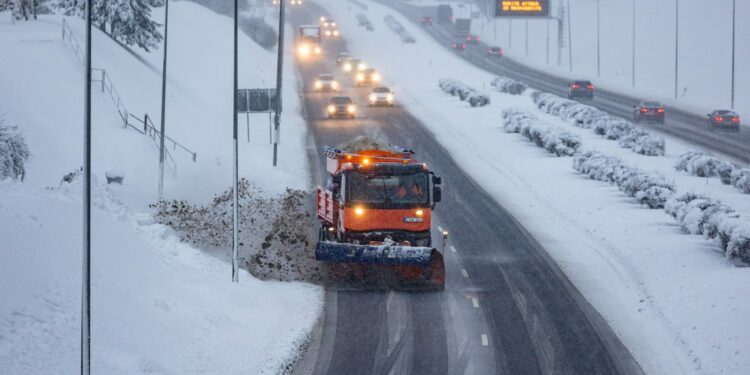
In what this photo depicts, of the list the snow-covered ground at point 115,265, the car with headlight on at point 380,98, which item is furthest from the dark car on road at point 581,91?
the snow-covered ground at point 115,265

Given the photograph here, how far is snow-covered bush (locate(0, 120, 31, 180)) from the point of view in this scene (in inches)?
1193

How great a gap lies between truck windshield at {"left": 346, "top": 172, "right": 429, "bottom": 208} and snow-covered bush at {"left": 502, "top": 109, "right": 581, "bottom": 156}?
26.5m

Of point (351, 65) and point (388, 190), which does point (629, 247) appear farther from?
point (351, 65)

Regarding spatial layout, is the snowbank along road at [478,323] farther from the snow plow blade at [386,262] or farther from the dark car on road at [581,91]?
the dark car on road at [581,91]

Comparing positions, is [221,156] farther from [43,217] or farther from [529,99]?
[529,99]

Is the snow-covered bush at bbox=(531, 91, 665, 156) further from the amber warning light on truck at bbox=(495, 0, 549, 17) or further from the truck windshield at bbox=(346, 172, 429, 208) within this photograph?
the truck windshield at bbox=(346, 172, 429, 208)

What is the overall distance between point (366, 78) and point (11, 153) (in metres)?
58.6

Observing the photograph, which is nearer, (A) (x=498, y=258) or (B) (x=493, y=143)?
(A) (x=498, y=258)

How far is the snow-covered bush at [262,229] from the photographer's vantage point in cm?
2701

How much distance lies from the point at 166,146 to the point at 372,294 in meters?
24.8

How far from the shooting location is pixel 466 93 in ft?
251

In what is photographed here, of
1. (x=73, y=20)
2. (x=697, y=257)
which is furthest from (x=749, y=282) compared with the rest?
(x=73, y=20)

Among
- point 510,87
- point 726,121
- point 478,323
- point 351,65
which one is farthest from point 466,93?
point 478,323

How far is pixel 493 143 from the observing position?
55031 millimetres
